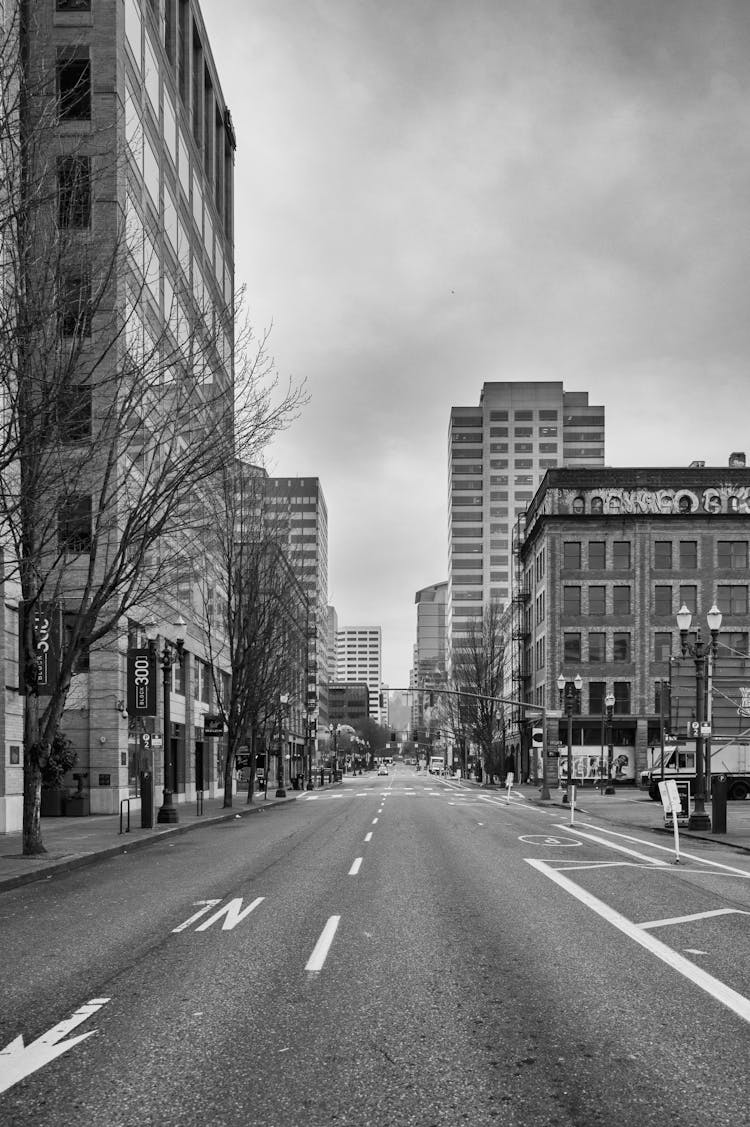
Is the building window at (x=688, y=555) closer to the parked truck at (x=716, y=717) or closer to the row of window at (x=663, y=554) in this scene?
the row of window at (x=663, y=554)

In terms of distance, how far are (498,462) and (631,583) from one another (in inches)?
3495

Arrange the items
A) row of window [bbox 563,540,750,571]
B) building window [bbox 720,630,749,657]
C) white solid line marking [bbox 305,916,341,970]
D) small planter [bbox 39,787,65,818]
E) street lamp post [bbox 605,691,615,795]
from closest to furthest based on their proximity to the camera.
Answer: white solid line marking [bbox 305,916,341,970] < small planter [bbox 39,787,65,818] < street lamp post [bbox 605,691,615,795] < building window [bbox 720,630,749,657] < row of window [bbox 563,540,750,571]

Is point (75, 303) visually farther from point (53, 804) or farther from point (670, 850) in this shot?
point (53, 804)

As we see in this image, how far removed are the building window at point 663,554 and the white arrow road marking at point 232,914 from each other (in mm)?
62550

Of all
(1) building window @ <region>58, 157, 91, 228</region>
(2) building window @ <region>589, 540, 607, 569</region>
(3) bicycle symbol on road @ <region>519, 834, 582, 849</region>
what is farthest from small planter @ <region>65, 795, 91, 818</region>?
(2) building window @ <region>589, 540, 607, 569</region>

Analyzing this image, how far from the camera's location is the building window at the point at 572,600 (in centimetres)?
7169

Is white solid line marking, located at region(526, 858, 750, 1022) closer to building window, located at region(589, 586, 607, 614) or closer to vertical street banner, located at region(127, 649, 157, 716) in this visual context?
vertical street banner, located at region(127, 649, 157, 716)

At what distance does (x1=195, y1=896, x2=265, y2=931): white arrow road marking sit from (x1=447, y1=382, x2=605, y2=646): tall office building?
475 feet

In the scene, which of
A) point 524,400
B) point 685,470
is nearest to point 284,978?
point 685,470

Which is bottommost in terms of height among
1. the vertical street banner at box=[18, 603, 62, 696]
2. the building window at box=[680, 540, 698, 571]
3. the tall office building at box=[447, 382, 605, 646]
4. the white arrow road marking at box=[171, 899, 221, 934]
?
the white arrow road marking at box=[171, 899, 221, 934]

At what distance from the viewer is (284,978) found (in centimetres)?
815

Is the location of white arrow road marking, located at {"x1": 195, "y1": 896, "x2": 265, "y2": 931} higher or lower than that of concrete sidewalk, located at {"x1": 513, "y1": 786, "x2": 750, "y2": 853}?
higher

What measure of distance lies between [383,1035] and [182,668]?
39212 mm

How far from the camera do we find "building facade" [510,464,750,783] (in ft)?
231
